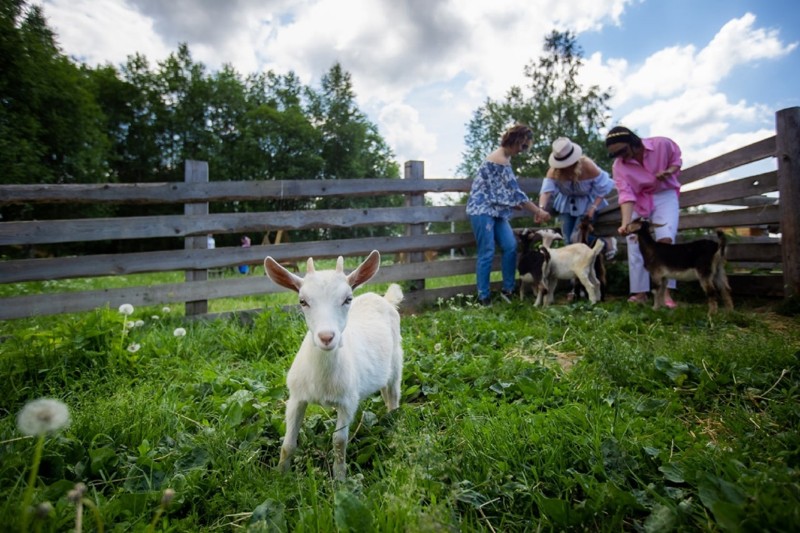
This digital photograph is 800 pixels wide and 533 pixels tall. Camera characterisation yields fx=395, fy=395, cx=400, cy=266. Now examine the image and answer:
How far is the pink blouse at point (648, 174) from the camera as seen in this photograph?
5473 millimetres

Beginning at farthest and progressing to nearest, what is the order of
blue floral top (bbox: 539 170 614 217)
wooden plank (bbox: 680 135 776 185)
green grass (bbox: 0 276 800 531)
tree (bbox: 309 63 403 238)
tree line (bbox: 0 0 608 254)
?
tree (bbox: 309 63 403 238)
tree line (bbox: 0 0 608 254)
blue floral top (bbox: 539 170 614 217)
wooden plank (bbox: 680 135 776 185)
green grass (bbox: 0 276 800 531)

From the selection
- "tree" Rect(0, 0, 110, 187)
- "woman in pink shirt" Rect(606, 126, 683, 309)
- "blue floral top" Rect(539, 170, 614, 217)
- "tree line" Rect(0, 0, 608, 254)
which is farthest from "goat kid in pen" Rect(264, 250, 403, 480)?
"tree line" Rect(0, 0, 608, 254)

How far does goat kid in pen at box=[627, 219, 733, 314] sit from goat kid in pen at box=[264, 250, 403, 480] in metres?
4.33

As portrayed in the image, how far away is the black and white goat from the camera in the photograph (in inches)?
244

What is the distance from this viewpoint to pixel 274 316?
449 cm

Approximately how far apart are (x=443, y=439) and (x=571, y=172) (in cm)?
556

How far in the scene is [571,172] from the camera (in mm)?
6402

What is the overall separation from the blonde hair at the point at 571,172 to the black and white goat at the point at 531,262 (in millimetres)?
1016

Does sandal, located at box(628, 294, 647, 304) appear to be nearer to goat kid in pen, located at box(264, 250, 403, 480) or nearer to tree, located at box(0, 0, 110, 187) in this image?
goat kid in pen, located at box(264, 250, 403, 480)

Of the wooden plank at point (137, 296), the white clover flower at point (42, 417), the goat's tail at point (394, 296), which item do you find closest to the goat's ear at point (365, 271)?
Result: the goat's tail at point (394, 296)

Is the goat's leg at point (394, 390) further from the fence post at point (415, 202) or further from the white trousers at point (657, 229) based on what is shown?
the white trousers at point (657, 229)

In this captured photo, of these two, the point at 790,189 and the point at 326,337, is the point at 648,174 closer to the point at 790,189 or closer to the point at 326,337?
the point at 790,189

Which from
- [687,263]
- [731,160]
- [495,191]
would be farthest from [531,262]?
[731,160]

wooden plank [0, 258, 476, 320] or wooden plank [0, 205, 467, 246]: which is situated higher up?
wooden plank [0, 205, 467, 246]
